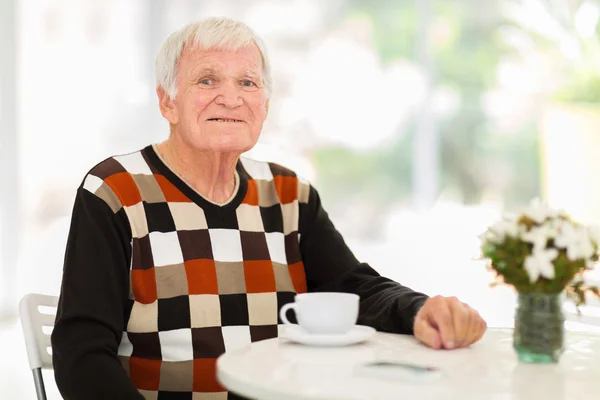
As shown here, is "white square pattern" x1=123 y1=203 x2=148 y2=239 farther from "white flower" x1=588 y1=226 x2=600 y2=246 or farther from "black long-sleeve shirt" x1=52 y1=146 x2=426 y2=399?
"white flower" x1=588 y1=226 x2=600 y2=246

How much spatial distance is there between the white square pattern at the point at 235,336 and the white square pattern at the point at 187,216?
23 centimetres

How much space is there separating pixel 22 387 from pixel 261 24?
292 cm

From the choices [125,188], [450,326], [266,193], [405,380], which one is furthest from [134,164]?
[405,380]

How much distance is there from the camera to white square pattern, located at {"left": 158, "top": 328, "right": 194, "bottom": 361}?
170 cm

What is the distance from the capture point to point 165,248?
176cm

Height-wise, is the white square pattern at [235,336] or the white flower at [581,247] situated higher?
the white flower at [581,247]

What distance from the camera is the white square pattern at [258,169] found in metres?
2.01

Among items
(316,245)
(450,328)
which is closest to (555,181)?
(316,245)

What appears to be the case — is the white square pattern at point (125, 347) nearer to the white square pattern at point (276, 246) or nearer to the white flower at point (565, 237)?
the white square pattern at point (276, 246)

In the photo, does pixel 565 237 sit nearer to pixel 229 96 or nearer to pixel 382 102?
pixel 229 96

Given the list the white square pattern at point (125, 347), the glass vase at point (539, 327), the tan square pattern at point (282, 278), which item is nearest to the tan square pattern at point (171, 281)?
the white square pattern at point (125, 347)

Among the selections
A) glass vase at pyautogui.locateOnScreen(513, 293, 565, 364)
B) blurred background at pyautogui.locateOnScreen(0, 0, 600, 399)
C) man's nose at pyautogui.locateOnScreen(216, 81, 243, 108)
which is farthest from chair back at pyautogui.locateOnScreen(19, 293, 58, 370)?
blurred background at pyautogui.locateOnScreen(0, 0, 600, 399)

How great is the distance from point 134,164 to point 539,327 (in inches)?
37.8

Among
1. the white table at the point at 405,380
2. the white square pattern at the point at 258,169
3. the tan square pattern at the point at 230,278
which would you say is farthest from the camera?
the white square pattern at the point at 258,169
